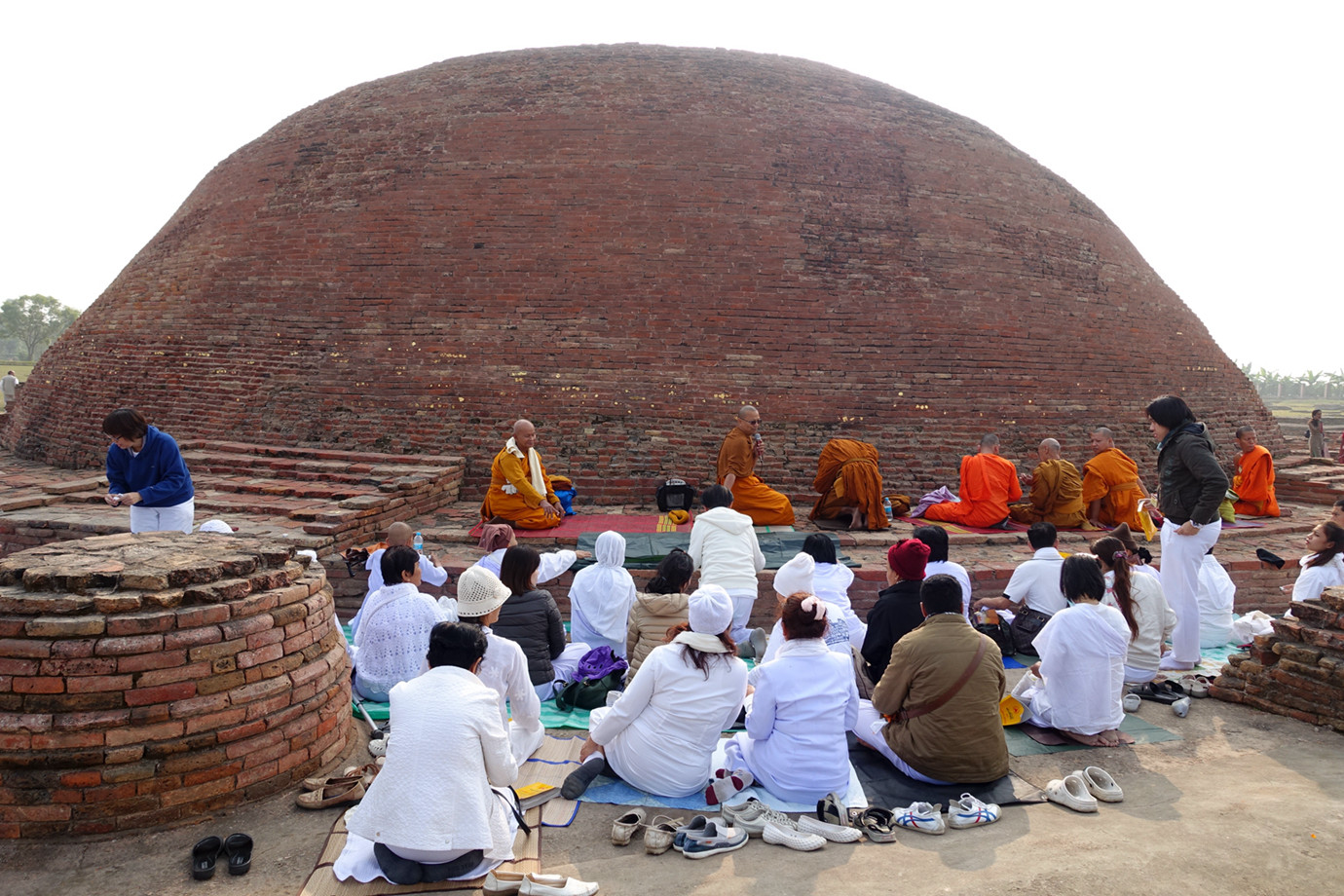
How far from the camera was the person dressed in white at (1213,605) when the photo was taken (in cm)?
535

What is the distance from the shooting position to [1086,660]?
368 cm

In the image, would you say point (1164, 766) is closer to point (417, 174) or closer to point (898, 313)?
point (898, 313)

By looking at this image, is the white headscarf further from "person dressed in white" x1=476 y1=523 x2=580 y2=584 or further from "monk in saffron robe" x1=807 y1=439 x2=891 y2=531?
"monk in saffron robe" x1=807 y1=439 x2=891 y2=531

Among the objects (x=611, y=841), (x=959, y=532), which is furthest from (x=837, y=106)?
(x=611, y=841)

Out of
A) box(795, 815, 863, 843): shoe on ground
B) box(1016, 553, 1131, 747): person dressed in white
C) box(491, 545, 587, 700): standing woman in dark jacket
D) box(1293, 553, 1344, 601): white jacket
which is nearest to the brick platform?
box(1293, 553, 1344, 601): white jacket

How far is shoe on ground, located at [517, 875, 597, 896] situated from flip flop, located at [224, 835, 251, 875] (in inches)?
38.3

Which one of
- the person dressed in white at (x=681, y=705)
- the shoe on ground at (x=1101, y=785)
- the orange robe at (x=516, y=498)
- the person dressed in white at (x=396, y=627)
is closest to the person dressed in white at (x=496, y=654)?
the person dressed in white at (x=681, y=705)

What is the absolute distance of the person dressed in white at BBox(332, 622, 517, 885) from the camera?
2.40m

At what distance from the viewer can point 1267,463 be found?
8.05 meters

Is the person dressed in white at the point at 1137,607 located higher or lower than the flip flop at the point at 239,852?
higher

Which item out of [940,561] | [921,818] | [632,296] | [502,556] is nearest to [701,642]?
[921,818]

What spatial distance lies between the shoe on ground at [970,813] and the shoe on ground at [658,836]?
1.07 m

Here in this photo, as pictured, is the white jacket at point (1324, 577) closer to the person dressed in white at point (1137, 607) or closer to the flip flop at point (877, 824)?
the person dressed in white at point (1137, 607)

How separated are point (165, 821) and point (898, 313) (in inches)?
305
